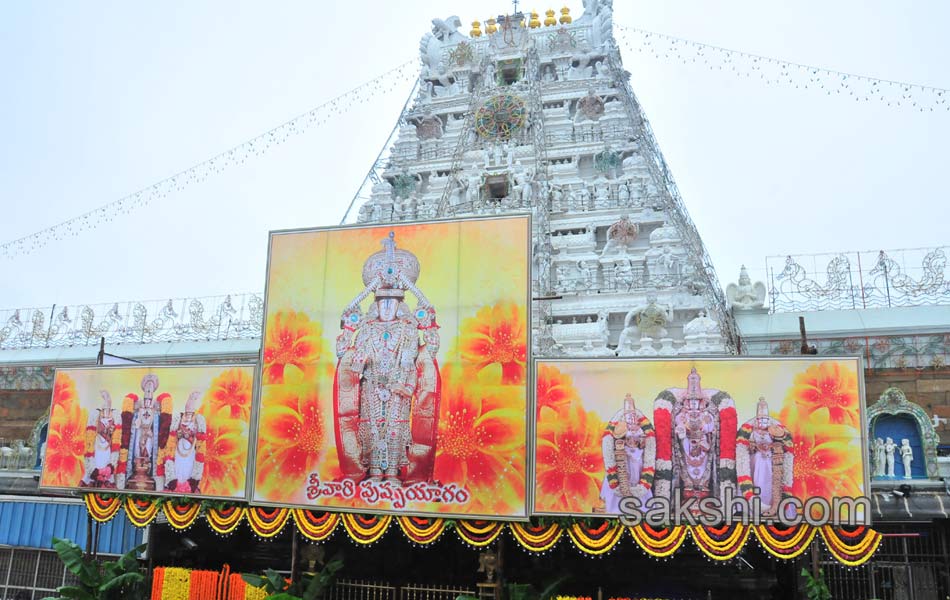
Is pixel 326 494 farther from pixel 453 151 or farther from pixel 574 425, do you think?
pixel 453 151

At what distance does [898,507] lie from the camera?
14297mm

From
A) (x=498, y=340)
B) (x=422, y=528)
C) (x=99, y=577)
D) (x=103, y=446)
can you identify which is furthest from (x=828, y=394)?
(x=99, y=577)

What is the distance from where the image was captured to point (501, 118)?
2541cm

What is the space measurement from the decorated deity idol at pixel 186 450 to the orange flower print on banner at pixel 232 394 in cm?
35

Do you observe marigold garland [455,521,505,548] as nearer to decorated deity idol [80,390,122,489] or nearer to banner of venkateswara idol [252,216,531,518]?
banner of venkateswara idol [252,216,531,518]

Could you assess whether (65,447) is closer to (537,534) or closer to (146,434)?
(146,434)

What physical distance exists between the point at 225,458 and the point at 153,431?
1.95 meters

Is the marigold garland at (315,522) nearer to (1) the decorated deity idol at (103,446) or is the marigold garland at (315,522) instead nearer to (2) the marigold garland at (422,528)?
(2) the marigold garland at (422,528)

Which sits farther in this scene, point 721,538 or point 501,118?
point 501,118

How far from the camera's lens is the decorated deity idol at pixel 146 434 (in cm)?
1534

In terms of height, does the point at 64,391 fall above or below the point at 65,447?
above

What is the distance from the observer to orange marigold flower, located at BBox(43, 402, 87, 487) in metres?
16.1

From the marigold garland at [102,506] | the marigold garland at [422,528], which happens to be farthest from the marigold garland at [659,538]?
the marigold garland at [102,506]

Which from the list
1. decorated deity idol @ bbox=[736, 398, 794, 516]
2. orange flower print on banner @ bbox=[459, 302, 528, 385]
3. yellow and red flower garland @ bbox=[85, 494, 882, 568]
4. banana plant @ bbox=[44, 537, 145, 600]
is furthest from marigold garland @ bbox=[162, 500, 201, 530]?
decorated deity idol @ bbox=[736, 398, 794, 516]
